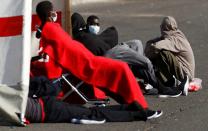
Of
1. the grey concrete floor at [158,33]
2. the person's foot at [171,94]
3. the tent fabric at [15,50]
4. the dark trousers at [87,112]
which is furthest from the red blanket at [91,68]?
the person's foot at [171,94]

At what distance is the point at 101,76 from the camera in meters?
8.19

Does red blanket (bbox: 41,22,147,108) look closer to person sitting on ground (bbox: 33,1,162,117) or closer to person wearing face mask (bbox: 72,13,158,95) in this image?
person sitting on ground (bbox: 33,1,162,117)

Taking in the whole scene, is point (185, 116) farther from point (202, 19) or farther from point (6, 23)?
point (202, 19)

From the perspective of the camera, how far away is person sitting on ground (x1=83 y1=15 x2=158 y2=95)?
9.12 metres

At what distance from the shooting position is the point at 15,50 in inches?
301

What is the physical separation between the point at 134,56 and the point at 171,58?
74 centimetres

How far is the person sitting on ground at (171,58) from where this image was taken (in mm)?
9656

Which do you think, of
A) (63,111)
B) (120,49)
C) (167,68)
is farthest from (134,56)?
(63,111)

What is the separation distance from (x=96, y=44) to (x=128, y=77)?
1052 mm

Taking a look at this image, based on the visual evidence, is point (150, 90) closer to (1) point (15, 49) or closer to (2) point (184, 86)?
(2) point (184, 86)

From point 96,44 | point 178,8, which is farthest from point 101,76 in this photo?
point 178,8

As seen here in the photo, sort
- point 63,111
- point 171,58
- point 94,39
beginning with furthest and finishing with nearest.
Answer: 1. point 171,58
2. point 94,39
3. point 63,111

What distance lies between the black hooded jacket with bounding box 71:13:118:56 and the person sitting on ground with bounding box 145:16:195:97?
23.1 inches

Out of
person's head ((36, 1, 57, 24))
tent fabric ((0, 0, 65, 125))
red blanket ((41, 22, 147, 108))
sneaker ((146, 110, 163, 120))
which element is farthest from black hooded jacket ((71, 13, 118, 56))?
tent fabric ((0, 0, 65, 125))
